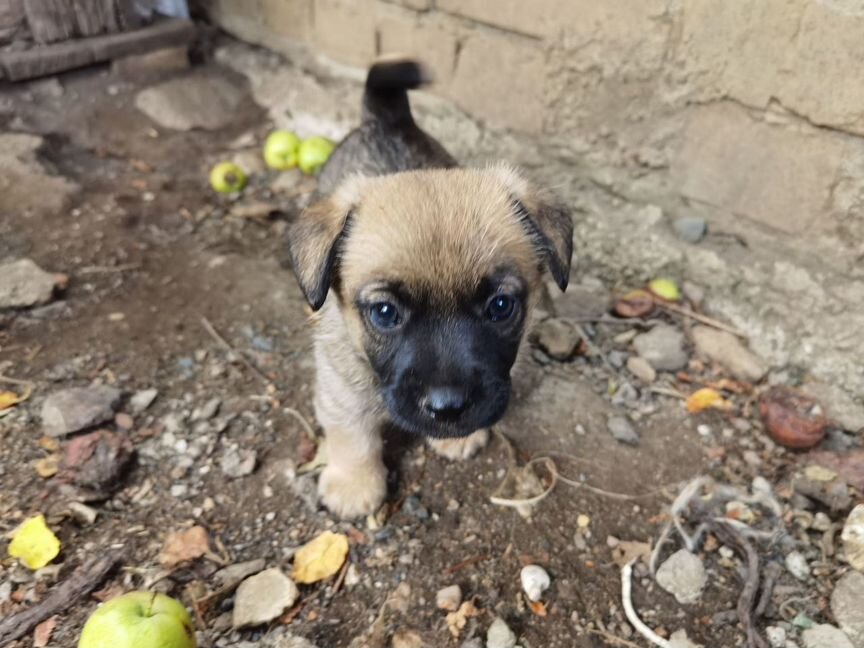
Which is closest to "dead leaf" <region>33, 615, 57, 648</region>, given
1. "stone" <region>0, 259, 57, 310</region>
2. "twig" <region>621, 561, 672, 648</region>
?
"stone" <region>0, 259, 57, 310</region>

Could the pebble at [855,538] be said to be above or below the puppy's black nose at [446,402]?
below

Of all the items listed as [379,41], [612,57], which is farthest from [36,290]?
[612,57]

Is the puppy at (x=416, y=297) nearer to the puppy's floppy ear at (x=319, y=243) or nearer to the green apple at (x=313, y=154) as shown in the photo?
the puppy's floppy ear at (x=319, y=243)

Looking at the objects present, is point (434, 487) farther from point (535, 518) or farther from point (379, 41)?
point (379, 41)

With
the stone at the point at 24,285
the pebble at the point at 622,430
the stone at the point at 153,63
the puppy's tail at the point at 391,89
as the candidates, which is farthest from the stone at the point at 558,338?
the stone at the point at 153,63

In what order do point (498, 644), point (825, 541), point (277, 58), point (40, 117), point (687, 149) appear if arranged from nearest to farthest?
point (498, 644) < point (825, 541) < point (687, 149) < point (40, 117) < point (277, 58)

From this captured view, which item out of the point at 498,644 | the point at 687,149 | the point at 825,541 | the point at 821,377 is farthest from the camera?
the point at 687,149

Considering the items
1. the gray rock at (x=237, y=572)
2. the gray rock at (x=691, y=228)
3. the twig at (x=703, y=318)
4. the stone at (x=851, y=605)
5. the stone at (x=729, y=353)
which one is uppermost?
the gray rock at (x=691, y=228)
